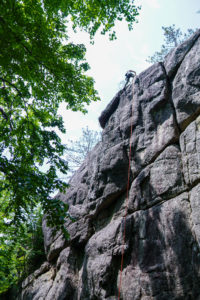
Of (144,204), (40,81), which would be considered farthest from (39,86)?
(144,204)

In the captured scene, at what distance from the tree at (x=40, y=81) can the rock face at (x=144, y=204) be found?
1.76 meters

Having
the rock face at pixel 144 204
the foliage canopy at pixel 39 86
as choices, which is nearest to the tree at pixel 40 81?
the foliage canopy at pixel 39 86

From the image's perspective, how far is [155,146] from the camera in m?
6.41

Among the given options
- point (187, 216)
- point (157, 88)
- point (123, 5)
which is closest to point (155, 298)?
point (187, 216)

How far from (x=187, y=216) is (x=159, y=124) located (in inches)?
111

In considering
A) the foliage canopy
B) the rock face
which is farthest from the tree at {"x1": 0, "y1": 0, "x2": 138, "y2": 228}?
the rock face

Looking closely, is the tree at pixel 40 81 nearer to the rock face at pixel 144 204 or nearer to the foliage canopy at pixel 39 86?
the foliage canopy at pixel 39 86

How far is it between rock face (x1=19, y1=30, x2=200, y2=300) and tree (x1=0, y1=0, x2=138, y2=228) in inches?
69.1

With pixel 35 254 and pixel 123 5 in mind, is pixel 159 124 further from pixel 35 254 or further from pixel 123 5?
pixel 35 254

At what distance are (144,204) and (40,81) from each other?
506 cm

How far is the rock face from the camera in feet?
15.5

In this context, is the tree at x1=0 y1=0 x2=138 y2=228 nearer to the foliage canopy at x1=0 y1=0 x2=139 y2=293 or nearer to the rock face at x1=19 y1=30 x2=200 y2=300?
the foliage canopy at x1=0 y1=0 x2=139 y2=293

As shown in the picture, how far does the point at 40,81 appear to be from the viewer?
24.8ft

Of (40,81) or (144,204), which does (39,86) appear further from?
(144,204)
